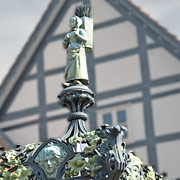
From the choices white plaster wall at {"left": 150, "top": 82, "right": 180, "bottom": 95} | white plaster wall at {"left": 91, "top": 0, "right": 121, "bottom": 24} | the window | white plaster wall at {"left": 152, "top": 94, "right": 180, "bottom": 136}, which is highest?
white plaster wall at {"left": 91, "top": 0, "right": 121, "bottom": 24}

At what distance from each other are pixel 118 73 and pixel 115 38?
3.02 feet

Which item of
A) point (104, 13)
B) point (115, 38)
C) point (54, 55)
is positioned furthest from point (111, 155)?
point (54, 55)

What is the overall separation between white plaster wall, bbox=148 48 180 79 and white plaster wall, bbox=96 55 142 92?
0.34m

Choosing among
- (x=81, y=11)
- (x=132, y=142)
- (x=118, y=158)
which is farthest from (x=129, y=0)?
(x=118, y=158)

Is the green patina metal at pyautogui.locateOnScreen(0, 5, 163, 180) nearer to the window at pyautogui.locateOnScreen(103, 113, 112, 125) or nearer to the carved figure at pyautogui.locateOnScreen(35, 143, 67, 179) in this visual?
the carved figure at pyautogui.locateOnScreen(35, 143, 67, 179)

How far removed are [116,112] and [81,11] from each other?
12.0 meters

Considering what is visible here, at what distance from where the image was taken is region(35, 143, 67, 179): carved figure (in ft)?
15.3

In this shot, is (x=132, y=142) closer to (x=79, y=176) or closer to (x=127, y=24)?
(x=127, y=24)

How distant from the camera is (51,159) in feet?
15.4

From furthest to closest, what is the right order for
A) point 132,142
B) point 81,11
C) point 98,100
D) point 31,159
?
1. point 98,100
2. point 132,142
3. point 81,11
4. point 31,159

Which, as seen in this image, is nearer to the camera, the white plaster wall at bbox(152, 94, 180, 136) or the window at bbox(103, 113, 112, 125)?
the white plaster wall at bbox(152, 94, 180, 136)

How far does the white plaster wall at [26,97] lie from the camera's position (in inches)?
739

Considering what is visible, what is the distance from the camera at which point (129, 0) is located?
18234mm

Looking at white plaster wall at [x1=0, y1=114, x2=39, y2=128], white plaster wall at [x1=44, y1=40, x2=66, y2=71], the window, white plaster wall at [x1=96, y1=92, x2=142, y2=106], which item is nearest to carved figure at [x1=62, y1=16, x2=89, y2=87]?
white plaster wall at [x1=96, y1=92, x2=142, y2=106]
